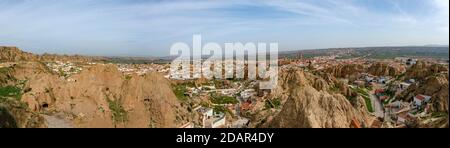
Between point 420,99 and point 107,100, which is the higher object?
point 107,100

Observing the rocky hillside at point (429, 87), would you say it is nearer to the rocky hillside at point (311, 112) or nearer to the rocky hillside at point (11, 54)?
the rocky hillside at point (311, 112)

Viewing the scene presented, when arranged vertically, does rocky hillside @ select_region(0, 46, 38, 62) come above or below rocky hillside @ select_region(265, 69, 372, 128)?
above

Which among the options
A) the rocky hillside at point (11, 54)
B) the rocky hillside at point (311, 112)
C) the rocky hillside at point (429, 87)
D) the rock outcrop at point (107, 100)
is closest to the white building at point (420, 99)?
the rocky hillside at point (429, 87)

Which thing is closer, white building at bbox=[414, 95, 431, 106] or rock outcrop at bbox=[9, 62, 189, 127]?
rock outcrop at bbox=[9, 62, 189, 127]

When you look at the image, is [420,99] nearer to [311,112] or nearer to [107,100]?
[311,112]

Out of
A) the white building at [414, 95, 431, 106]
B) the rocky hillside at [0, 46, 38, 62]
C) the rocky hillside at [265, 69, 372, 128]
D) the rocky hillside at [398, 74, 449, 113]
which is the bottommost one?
the white building at [414, 95, 431, 106]

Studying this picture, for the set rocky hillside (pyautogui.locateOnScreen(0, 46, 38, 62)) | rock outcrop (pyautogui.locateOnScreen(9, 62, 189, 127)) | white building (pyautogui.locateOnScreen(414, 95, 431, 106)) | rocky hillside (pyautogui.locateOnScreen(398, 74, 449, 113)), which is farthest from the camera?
rocky hillside (pyautogui.locateOnScreen(0, 46, 38, 62))

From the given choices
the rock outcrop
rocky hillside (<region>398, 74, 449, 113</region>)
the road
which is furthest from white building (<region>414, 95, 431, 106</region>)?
the road

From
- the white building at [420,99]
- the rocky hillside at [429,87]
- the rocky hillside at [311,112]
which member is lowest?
the white building at [420,99]

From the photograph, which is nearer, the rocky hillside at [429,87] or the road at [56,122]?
the road at [56,122]

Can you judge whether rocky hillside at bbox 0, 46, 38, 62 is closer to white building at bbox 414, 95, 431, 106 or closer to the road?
the road

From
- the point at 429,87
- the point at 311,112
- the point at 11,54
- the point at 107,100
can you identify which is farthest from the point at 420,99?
the point at 11,54

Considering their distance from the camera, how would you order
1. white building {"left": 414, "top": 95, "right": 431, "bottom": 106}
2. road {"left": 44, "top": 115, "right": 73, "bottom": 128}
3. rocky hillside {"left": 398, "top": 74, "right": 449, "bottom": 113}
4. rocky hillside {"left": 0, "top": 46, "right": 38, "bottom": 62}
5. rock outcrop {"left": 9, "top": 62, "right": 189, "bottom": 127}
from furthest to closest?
rocky hillside {"left": 0, "top": 46, "right": 38, "bottom": 62} → rocky hillside {"left": 398, "top": 74, "right": 449, "bottom": 113} → white building {"left": 414, "top": 95, "right": 431, "bottom": 106} → rock outcrop {"left": 9, "top": 62, "right": 189, "bottom": 127} → road {"left": 44, "top": 115, "right": 73, "bottom": 128}
